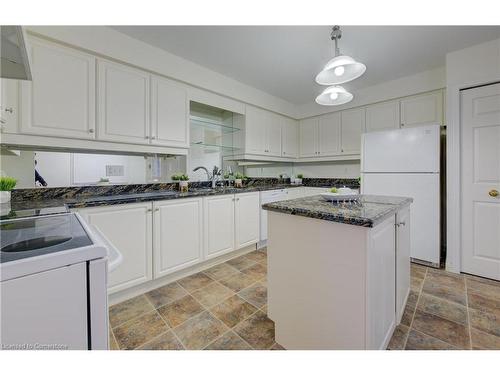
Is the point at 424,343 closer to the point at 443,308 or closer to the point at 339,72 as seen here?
the point at 443,308

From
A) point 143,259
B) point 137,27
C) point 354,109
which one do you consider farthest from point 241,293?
point 354,109

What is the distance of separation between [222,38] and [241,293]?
96.4 inches

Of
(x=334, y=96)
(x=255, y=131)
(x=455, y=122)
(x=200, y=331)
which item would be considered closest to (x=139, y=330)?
(x=200, y=331)

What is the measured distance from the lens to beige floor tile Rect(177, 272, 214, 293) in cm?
205

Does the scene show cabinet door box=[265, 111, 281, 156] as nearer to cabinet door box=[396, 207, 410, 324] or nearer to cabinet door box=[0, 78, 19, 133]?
cabinet door box=[396, 207, 410, 324]

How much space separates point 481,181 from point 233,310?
2761 mm

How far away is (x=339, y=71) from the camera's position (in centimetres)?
155

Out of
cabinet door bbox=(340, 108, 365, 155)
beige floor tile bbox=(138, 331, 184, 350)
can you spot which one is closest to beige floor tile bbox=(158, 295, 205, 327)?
beige floor tile bbox=(138, 331, 184, 350)

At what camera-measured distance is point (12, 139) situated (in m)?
1.57

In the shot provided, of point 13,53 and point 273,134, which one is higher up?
point 273,134

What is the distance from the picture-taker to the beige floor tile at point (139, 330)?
4.46 ft

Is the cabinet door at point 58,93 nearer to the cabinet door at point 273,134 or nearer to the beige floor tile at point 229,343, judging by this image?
the beige floor tile at point 229,343

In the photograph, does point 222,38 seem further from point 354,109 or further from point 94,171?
point 354,109

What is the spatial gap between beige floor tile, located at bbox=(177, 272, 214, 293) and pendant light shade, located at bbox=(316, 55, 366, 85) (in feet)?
6.90
